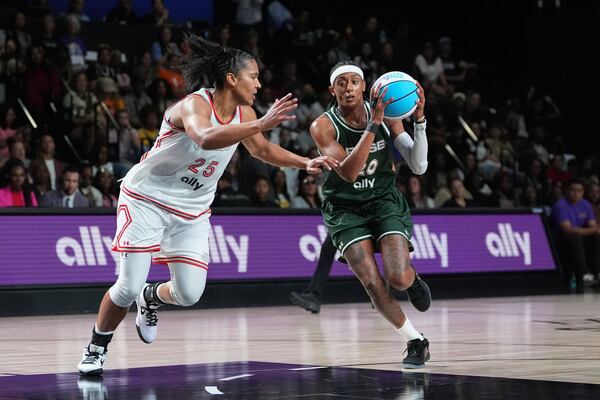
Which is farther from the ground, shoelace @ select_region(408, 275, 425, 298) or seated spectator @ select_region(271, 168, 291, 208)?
seated spectator @ select_region(271, 168, 291, 208)

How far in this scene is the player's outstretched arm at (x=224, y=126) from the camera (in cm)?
602

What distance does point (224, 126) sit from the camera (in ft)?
20.3

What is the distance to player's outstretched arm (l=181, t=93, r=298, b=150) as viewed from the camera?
6.02 metres

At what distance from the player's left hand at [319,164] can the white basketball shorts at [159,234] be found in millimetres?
777

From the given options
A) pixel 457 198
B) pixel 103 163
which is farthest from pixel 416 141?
pixel 457 198

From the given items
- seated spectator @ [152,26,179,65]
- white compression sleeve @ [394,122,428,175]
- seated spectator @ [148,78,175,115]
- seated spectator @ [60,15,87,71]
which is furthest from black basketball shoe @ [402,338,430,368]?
seated spectator @ [152,26,179,65]

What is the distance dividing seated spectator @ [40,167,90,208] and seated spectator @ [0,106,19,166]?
1.42m

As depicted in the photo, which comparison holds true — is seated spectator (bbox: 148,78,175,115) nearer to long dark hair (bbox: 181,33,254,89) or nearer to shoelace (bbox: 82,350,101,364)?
long dark hair (bbox: 181,33,254,89)

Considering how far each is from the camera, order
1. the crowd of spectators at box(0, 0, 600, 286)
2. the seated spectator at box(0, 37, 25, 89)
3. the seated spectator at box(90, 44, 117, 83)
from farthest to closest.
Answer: the seated spectator at box(90, 44, 117, 83) → the seated spectator at box(0, 37, 25, 89) → the crowd of spectators at box(0, 0, 600, 286)

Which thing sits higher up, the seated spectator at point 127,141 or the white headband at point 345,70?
the seated spectator at point 127,141

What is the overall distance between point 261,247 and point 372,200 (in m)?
5.97

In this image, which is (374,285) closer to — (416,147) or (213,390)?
(416,147)

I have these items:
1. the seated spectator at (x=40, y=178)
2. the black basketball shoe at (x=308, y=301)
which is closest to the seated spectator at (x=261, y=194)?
the black basketball shoe at (x=308, y=301)

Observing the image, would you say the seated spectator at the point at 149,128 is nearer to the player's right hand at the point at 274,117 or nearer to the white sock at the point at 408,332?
the white sock at the point at 408,332
